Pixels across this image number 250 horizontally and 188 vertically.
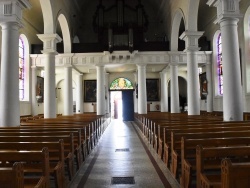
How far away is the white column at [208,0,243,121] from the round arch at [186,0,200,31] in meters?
4.15

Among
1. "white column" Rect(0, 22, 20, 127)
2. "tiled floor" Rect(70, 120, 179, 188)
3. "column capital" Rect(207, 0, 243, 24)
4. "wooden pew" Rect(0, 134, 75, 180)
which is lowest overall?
"tiled floor" Rect(70, 120, 179, 188)

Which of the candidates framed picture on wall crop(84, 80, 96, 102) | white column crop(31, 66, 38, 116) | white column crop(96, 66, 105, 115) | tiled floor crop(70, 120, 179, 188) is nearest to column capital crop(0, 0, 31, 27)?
tiled floor crop(70, 120, 179, 188)

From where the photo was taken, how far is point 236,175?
2.16 meters

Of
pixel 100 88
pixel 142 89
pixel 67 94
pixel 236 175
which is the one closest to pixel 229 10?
pixel 236 175

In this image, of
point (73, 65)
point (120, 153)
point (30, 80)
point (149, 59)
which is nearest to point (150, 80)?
point (149, 59)

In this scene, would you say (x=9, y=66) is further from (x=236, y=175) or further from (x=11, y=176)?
(x=236, y=175)

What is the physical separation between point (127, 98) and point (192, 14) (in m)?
13.3

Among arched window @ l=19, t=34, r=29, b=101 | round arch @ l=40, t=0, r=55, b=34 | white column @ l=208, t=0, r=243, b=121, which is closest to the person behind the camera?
white column @ l=208, t=0, r=243, b=121

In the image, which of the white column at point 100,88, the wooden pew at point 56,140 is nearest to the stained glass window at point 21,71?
the white column at point 100,88

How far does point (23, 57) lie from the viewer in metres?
17.5

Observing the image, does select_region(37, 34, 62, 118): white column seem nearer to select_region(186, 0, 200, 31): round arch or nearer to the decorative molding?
the decorative molding

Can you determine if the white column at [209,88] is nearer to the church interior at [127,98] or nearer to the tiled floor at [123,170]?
the church interior at [127,98]

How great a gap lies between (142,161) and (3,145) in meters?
3.64

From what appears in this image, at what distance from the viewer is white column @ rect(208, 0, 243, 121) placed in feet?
24.9
